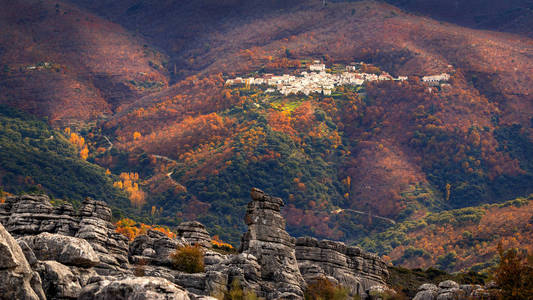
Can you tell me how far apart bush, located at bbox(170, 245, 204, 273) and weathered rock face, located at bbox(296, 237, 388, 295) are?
785cm

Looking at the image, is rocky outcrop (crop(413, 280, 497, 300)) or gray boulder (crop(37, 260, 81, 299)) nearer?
gray boulder (crop(37, 260, 81, 299))

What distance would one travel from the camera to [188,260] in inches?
1486

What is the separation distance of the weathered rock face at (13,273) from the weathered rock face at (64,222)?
16978mm

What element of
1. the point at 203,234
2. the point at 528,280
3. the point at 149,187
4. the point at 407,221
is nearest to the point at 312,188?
the point at 407,221

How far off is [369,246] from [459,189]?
55.2 m

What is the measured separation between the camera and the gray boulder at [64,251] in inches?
952

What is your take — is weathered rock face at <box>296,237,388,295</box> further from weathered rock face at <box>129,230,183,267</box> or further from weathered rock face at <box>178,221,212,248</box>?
weathered rock face at <box>129,230,183,267</box>

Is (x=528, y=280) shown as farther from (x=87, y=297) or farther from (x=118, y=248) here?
(x=118, y=248)

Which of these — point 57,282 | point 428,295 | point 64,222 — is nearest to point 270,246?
point 428,295

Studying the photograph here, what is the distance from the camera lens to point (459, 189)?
633 feet

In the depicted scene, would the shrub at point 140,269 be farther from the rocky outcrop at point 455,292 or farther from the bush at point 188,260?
the rocky outcrop at point 455,292

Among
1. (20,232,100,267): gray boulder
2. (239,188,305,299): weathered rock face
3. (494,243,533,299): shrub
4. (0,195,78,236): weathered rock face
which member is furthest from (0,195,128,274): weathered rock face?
(494,243,533,299): shrub

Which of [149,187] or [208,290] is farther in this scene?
[149,187]

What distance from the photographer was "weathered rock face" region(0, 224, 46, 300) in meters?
17.1
